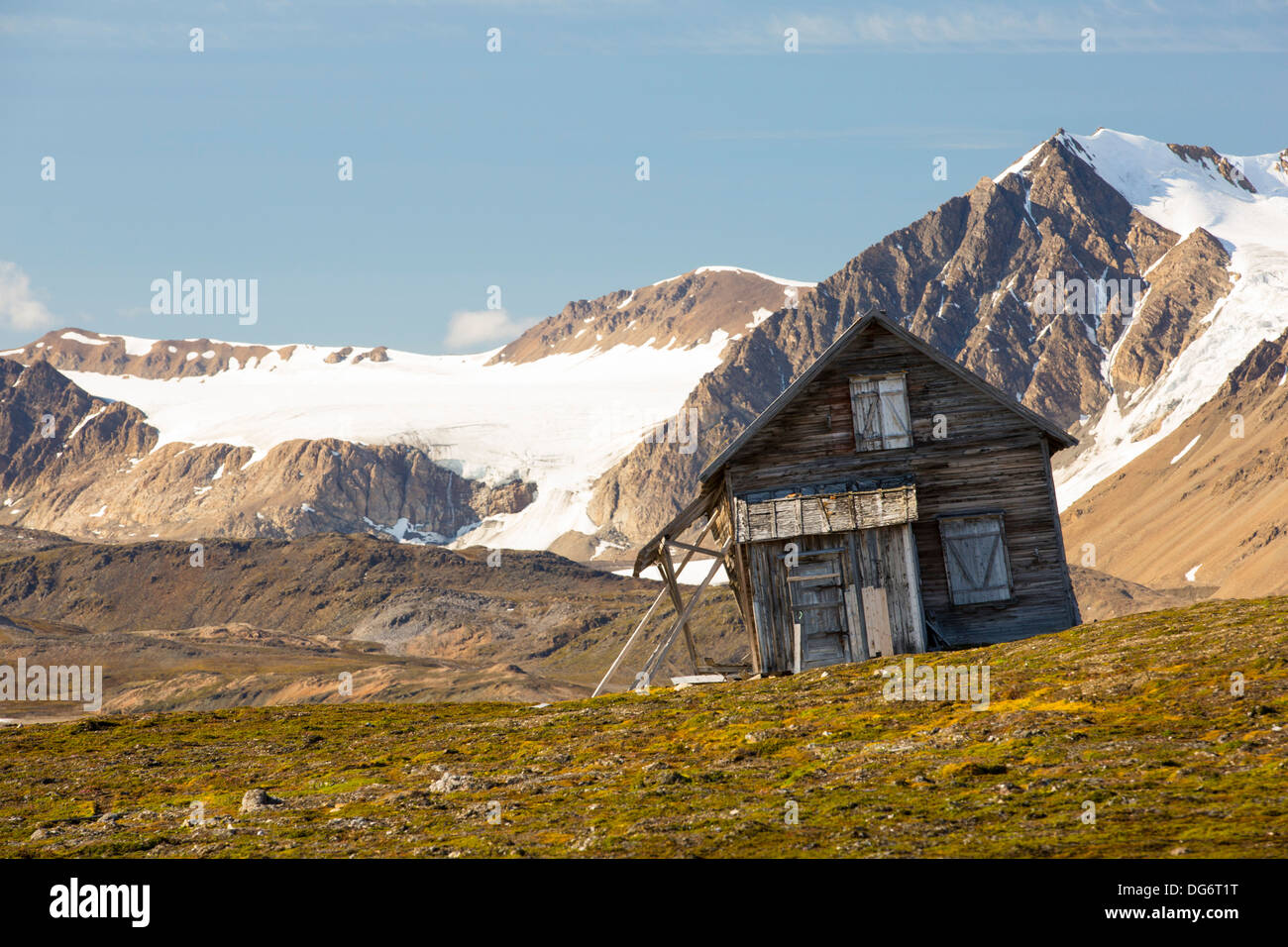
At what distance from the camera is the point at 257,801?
20672 mm

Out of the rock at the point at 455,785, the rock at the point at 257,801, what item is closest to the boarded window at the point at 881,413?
the rock at the point at 455,785

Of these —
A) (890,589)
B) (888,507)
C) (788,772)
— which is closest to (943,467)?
(888,507)

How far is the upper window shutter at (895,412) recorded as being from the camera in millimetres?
37656

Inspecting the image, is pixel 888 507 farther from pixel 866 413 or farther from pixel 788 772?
pixel 788 772

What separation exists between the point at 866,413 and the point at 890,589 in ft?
17.2

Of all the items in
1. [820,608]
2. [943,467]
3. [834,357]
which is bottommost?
[820,608]

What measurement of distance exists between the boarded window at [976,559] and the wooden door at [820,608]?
3465 millimetres

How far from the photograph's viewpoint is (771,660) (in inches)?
1439

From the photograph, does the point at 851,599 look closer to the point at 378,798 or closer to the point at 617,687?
the point at 378,798

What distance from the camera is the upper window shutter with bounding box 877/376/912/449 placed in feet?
124

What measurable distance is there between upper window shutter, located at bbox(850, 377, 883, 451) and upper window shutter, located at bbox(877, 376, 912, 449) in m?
0.17

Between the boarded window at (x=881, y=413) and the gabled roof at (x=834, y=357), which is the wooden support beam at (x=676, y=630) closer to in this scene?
the gabled roof at (x=834, y=357)
